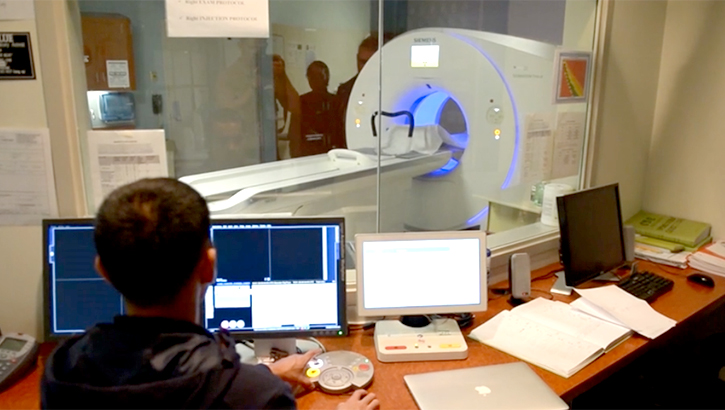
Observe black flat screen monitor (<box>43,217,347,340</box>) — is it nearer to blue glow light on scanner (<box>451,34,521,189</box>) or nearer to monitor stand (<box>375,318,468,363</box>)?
monitor stand (<box>375,318,468,363</box>)

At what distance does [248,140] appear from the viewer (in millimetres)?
3826

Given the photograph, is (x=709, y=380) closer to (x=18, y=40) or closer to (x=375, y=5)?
(x=18, y=40)

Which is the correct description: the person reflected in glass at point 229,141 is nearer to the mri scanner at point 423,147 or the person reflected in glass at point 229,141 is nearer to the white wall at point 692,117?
the mri scanner at point 423,147

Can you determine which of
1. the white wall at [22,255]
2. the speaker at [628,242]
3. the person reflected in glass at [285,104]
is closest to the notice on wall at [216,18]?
the white wall at [22,255]

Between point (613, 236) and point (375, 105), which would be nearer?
point (613, 236)

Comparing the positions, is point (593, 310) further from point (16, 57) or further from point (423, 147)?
point (16, 57)

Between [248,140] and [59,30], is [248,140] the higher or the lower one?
the lower one

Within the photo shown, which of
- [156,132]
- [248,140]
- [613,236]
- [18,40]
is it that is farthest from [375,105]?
[18,40]

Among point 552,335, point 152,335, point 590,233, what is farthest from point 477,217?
point 152,335

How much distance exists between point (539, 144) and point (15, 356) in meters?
1.88

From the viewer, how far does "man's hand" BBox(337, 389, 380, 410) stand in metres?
1.19

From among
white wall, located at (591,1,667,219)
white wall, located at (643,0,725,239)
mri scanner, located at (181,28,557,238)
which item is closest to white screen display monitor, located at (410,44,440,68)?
mri scanner, located at (181,28,557,238)

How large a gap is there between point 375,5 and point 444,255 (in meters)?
3.16

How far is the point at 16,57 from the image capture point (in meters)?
1.34
